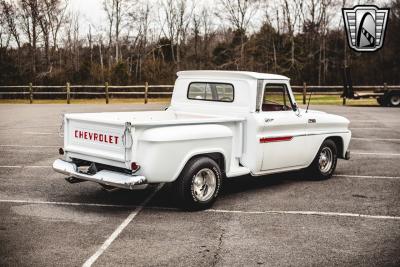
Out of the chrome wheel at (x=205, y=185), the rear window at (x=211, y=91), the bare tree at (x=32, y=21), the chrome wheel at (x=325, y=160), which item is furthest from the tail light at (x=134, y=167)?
the bare tree at (x=32, y=21)

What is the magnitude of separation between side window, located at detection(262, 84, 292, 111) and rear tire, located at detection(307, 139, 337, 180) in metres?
1.12

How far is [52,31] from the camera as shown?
157 feet

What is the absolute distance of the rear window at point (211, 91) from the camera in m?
7.73

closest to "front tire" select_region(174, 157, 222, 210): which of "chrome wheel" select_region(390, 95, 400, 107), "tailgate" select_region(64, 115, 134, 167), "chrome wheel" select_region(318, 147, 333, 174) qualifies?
"tailgate" select_region(64, 115, 134, 167)

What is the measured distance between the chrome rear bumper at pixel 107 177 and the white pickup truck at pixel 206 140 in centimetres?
1

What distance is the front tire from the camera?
6.33 metres

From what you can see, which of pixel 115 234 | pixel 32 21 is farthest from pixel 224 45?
pixel 115 234

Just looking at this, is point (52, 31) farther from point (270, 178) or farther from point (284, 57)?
point (270, 178)

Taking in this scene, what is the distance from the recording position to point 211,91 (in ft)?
26.5

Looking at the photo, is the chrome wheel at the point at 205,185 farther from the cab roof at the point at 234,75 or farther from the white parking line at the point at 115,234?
the cab roof at the point at 234,75

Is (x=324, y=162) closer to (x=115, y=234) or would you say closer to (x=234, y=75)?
(x=234, y=75)

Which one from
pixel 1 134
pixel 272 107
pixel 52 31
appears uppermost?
pixel 52 31

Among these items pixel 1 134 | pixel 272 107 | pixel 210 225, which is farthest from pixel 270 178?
pixel 1 134

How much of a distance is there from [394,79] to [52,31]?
1253 inches
